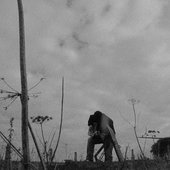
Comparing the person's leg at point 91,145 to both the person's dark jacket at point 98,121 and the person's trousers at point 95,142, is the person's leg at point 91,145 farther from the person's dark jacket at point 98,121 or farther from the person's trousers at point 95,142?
the person's dark jacket at point 98,121

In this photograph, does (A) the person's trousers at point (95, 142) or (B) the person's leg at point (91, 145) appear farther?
(B) the person's leg at point (91, 145)

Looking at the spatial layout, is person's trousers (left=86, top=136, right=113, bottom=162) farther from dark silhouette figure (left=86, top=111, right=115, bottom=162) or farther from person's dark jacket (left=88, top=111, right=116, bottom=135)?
person's dark jacket (left=88, top=111, right=116, bottom=135)

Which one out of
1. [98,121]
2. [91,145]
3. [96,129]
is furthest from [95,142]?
[98,121]

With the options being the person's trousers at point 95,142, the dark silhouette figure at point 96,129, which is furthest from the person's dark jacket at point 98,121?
the person's trousers at point 95,142

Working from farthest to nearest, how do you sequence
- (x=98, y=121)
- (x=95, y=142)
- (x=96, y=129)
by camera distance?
(x=95, y=142) < (x=96, y=129) < (x=98, y=121)

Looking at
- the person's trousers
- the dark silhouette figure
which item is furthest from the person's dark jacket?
the person's trousers

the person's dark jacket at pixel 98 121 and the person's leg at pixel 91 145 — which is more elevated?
the person's dark jacket at pixel 98 121

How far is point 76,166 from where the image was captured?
8.05 meters

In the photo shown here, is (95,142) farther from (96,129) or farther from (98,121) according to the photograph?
(98,121)

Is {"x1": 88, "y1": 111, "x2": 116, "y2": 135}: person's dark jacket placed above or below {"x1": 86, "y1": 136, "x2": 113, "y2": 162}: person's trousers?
above

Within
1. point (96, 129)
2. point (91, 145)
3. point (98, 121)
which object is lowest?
point (91, 145)

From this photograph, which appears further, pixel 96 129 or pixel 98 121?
pixel 96 129

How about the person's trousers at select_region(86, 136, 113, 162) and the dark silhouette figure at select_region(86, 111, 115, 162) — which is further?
the dark silhouette figure at select_region(86, 111, 115, 162)

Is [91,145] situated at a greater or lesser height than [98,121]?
lesser
